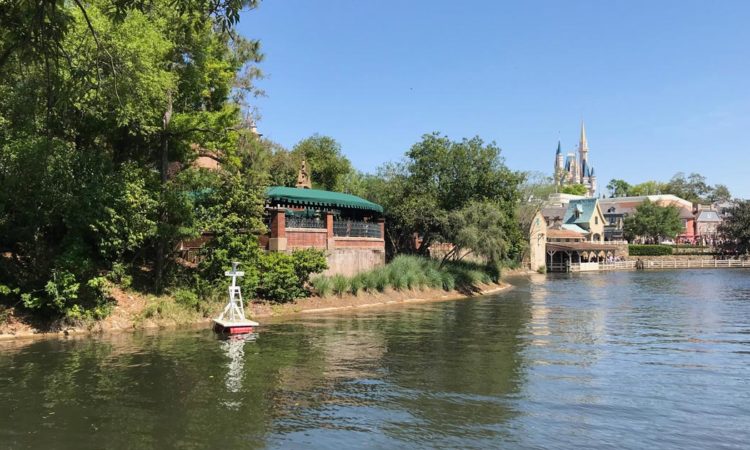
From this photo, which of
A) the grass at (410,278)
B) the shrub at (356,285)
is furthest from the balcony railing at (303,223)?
the shrub at (356,285)

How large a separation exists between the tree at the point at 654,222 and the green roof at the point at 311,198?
8146 cm

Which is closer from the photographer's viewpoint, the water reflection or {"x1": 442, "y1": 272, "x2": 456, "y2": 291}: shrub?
the water reflection

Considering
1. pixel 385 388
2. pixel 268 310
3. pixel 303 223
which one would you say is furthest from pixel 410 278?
pixel 385 388

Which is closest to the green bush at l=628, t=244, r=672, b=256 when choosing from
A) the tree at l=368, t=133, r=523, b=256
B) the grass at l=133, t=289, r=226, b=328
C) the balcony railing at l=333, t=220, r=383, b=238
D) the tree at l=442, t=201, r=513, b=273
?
the tree at l=368, t=133, r=523, b=256

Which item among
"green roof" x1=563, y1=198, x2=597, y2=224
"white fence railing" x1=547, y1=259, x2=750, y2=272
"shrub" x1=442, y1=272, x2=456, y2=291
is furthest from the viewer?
"green roof" x1=563, y1=198, x2=597, y2=224

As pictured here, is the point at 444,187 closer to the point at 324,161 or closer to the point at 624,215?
the point at 324,161

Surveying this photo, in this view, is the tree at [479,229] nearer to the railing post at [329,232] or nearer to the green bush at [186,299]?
the railing post at [329,232]

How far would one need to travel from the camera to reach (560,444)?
349 inches

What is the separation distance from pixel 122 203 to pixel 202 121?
17.9ft

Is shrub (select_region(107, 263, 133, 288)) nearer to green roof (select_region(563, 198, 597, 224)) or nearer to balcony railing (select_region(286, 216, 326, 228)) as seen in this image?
balcony railing (select_region(286, 216, 326, 228))

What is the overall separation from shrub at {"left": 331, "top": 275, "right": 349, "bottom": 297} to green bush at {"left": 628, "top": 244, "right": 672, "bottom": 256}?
255 feet

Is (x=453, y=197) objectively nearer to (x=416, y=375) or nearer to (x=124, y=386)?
(x=416, y=375)

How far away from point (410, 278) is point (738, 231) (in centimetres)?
8385

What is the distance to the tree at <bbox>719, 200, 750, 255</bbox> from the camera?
9406cm
